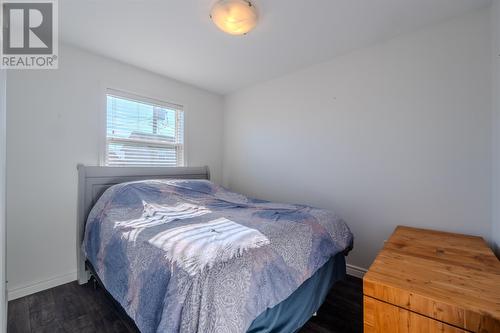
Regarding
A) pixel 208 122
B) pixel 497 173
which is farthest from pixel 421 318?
pixel 208 122

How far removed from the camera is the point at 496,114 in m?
1.57

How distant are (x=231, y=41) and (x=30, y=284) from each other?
9.82 ft

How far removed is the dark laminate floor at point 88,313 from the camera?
1.58m

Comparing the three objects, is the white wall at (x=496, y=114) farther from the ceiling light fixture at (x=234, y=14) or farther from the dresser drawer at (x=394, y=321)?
the ceiling light fixture at (x=234, y=14)

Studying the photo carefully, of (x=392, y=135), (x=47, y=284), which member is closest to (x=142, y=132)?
(x=47, y=284)

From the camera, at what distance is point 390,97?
214cm

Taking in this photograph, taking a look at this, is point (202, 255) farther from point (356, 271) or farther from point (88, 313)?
point (356, 271)

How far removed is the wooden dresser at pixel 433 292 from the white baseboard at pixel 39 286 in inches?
106

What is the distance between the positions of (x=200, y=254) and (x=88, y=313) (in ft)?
4.78

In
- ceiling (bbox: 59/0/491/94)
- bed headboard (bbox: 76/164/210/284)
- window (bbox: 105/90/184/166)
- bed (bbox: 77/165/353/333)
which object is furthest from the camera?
window (bbox: 105/90/184/166)

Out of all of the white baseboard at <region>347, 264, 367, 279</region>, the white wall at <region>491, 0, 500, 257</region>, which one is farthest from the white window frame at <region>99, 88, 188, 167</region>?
the white wall at <region>491, 0, 500, 257</region>

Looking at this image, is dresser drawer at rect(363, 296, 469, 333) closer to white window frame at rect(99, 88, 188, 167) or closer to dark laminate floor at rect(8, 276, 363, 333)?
dark laminate floor at rect(8, 276, 363, 333)

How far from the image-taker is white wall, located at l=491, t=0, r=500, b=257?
4.95ft

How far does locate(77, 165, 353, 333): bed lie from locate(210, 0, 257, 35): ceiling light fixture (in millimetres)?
1568
